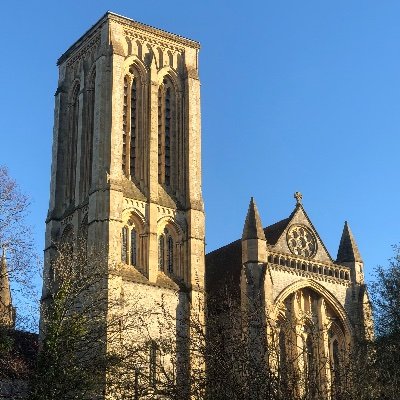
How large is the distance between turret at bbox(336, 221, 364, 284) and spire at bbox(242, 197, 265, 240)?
19.7ft

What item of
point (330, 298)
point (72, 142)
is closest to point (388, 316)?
point (330, 298)

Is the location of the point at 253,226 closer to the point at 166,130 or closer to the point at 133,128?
the point at 166,130

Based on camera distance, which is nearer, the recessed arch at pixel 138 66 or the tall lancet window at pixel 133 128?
the tall lancet window at pixel 133 128

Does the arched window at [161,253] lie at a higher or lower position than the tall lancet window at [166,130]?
lower

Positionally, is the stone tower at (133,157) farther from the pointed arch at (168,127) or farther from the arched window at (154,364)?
the arched window at (154,364)

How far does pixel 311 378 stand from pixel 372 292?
83.8 ft

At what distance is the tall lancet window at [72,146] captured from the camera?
148 ft

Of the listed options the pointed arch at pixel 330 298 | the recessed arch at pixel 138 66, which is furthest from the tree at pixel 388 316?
the recessed arch at pixel 138 66

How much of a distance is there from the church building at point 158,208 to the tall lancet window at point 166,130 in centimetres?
6

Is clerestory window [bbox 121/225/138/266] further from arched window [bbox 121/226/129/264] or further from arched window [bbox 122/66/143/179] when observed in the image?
arched window [bbox 122/66/143/179]

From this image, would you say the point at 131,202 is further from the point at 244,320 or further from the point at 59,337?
the point at 244,320

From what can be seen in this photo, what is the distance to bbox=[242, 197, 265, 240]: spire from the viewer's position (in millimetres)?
40438

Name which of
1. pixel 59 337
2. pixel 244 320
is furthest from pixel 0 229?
pixel 244 320

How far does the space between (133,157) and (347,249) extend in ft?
38.8
